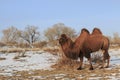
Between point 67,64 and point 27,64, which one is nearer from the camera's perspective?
point 67,64

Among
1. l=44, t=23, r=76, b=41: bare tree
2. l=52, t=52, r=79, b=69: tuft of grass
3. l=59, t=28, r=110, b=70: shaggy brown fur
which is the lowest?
l=52, t=52, r=79, b=69: tuft of grass

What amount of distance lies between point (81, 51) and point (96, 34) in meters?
1.47

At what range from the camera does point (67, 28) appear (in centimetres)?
6994

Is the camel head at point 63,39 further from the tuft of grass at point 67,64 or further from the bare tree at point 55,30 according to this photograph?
the bare tree at point 55,30

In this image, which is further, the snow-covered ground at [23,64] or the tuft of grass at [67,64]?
the tuft of grass at [67,64]

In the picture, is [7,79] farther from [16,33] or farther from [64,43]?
[16,33]

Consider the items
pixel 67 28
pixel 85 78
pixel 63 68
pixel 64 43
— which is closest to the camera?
pixel 85 78

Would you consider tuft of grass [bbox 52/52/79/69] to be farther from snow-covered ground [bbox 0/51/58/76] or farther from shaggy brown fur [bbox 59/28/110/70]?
shaggy brown fur [bbox 59/28/110/70]

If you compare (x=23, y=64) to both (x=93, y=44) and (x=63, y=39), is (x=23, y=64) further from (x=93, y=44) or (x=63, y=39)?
(x=93, y=44)

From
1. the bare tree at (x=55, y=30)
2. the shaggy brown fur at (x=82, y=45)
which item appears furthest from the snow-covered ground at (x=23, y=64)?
the bare tree at (x=55, y=30)

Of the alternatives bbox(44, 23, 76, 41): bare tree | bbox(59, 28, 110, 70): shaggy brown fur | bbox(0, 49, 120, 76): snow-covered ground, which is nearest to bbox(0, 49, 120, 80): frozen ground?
bbox(0, 49, 120, 76): snow-covered ground

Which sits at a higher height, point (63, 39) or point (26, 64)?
point (63, 39)

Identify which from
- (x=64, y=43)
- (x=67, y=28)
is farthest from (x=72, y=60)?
(x=67, y=28)

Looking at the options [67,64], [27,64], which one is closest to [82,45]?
[67,64]
